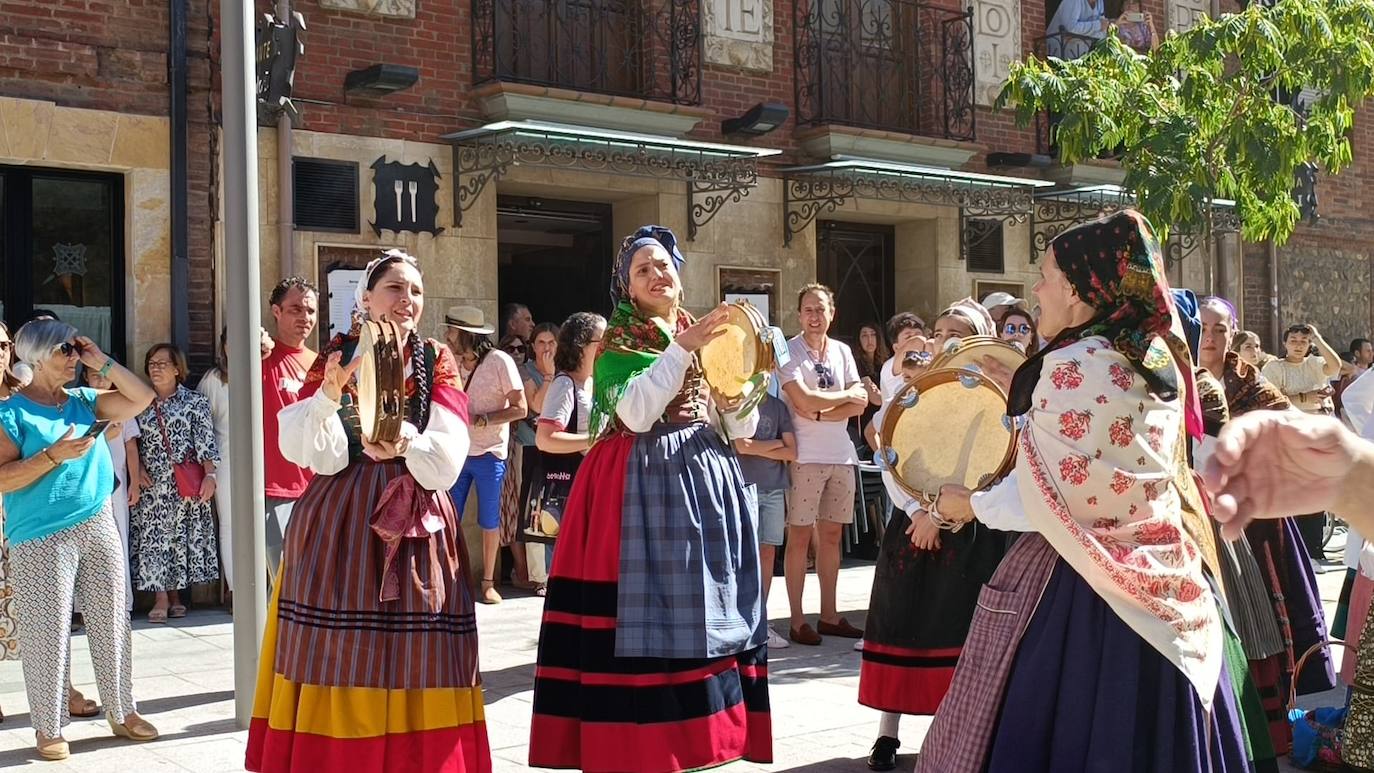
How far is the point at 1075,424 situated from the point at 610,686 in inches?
67.8

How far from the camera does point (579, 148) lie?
1018 cm

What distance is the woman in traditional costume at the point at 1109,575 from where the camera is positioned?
11.2 feet

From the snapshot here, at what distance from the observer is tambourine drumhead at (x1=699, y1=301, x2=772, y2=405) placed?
191 inches

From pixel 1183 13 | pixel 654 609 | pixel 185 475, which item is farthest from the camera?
pixel 1183 13

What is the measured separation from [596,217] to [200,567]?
437cm

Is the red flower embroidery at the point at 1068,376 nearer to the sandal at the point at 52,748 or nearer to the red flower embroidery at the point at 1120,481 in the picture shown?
the red flower embroidery at the point at 1120,481

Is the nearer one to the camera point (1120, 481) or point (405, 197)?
point (1120, 481)

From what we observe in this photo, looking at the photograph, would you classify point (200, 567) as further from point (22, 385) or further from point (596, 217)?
point (596, 217)

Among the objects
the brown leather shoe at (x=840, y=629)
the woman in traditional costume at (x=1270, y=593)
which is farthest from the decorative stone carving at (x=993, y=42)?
the woman in traditional costume at (x=1270, y=593)

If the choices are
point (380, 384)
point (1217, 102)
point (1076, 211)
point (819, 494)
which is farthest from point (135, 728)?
point (1076, 211)

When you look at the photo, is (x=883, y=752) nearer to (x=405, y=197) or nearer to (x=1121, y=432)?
(x=1121, y=432)

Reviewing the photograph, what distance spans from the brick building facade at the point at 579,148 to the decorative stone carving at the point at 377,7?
0.05ft

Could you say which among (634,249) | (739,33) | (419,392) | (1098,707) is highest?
(739,33)

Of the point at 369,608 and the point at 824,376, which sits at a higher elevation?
the point at 824,376
